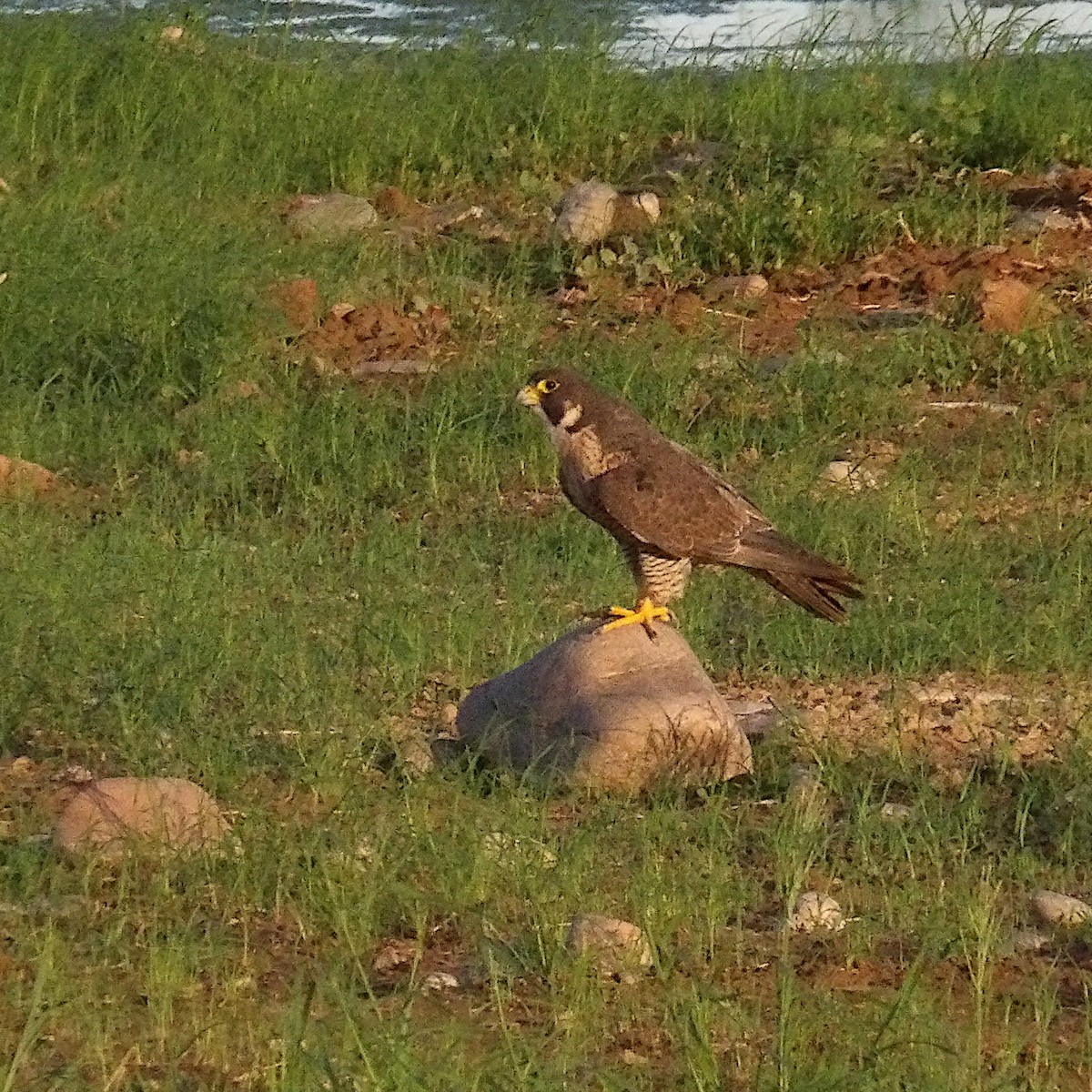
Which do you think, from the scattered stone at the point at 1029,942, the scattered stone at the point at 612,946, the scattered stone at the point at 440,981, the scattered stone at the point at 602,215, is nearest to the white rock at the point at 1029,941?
the scattered stone at the point at 1029,942

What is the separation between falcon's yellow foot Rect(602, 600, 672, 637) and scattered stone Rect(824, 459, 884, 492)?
175 cm

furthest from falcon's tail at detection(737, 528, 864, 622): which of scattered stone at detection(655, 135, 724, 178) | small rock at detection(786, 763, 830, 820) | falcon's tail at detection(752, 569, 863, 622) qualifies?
scattered stone at detection(655, 135, 724, 178)

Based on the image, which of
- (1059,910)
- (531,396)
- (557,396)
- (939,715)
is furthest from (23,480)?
(1059,910)

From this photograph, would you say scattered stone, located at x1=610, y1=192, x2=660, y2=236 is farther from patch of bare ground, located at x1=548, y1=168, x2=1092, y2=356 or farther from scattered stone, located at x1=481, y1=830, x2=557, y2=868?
scattered stone, located at x1=481, y1=830, x2=557, y2=868

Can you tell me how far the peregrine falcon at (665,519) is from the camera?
5957mm

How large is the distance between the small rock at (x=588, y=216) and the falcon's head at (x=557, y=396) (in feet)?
11.3

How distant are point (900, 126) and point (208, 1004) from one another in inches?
290

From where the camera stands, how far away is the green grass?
4.11 m

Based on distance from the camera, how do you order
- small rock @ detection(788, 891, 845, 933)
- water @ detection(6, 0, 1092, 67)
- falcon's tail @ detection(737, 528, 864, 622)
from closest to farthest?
small rock @ detection(788, 891, 845, 933) → falcon's tail @ detection(737, 528, 864, 622) → water @ detection(6, 0, 1092, 67)

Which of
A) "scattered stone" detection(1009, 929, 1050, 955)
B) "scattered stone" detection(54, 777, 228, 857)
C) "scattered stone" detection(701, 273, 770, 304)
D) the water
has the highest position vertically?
the water

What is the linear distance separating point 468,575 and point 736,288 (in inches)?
114

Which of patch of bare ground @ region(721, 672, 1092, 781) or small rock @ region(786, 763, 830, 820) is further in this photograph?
patch of bare ground @ region(721, 672, 1092, 781)

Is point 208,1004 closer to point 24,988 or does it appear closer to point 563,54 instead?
point 24,988

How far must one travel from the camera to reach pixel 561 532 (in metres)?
7.42
